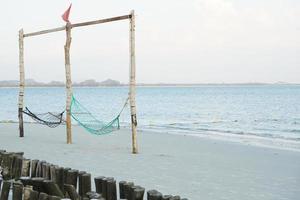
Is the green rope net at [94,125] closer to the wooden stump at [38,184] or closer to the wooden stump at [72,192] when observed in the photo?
the wooden stump at [38,184]

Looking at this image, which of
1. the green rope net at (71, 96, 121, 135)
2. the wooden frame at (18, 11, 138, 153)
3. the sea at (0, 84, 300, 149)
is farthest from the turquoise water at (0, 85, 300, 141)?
the wooden frame at (18, 11, 138, 153)

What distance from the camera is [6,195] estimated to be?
505 cm

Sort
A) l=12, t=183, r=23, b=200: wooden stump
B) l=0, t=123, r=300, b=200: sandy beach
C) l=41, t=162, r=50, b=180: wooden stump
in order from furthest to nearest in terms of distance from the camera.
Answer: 1. l=0, t=123, r=300, b=200: sandy beach
2. l=41, t=162, r=50, b=180: wooden stump
3. l=12, t=183, r=23, b=200: wooden stump

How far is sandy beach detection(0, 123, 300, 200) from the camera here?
7.52 m

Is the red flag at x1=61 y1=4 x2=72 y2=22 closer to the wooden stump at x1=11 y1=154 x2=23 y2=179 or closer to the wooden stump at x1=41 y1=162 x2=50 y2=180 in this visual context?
the wooden stump at x1=11 y1=154 x2=23 y2=179

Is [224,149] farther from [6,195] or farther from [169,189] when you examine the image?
[6,195]

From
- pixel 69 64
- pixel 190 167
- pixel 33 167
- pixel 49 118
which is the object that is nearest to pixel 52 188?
pixel 33 167

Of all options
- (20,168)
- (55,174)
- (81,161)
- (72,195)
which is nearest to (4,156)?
(20,168)

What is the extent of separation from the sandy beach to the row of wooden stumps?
7.49ft

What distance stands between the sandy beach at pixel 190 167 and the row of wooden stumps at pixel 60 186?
2.28 m

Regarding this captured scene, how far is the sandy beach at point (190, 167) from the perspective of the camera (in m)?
7.52

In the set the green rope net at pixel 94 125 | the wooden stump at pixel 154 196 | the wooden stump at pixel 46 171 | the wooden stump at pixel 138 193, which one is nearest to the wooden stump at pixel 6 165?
the wooden stump at pixel 46 171

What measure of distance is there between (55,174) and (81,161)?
4.64m

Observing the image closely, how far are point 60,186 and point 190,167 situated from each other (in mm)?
4984
